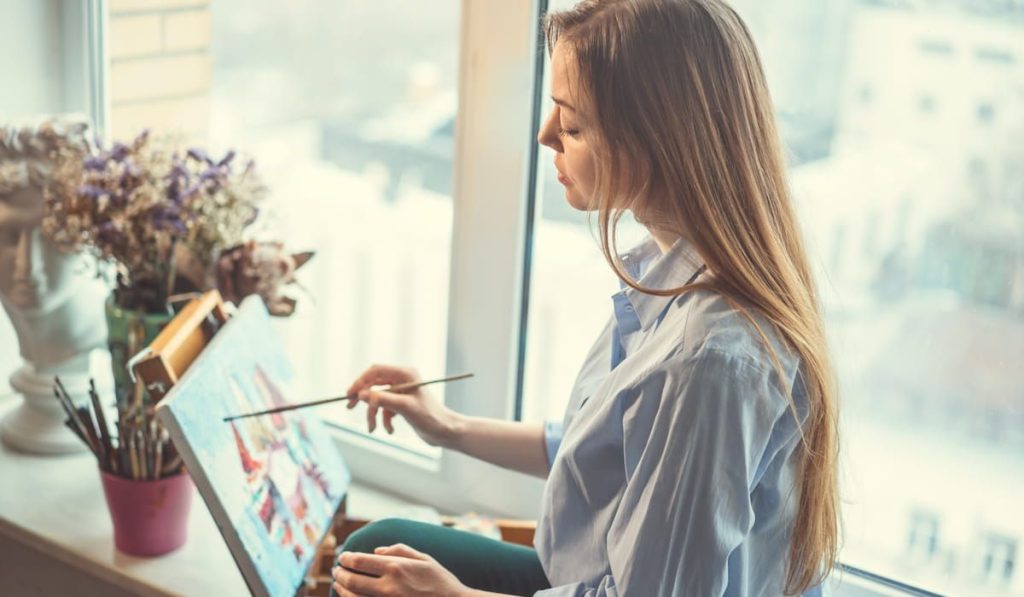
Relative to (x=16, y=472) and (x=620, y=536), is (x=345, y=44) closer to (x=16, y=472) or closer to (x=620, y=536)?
(x=16, y=472)

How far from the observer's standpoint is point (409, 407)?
1336mm

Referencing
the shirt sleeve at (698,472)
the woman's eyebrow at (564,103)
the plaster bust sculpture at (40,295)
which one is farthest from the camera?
the plaster bust sculpture at (40,295)

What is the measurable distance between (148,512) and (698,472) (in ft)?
2.57

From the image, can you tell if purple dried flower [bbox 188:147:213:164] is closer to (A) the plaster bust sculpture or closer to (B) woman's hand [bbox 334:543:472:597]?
A: (A) the plaster bust sculpture

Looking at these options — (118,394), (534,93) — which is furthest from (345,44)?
(118,394)

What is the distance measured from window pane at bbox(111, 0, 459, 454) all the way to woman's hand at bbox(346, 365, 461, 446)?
8.4 inches

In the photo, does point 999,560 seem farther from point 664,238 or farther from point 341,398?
point 341,398

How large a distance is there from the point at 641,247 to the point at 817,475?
12.2 inches

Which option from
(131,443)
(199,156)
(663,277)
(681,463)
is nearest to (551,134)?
(663,277)

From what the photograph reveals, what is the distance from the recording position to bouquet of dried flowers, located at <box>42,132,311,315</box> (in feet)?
4.71

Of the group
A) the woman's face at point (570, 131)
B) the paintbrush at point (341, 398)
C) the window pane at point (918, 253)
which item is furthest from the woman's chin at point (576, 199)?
the paintbrush at point (341, 398)

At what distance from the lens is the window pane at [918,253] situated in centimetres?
123

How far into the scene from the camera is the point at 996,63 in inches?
47.3

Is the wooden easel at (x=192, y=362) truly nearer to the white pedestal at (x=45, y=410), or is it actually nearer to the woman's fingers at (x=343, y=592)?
the woman's fingers at (x=343, y=592)
